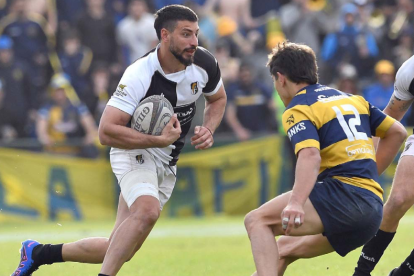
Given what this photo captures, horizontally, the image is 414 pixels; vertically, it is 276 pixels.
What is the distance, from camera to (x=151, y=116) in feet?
19.6

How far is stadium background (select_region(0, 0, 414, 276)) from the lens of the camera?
13586 mm

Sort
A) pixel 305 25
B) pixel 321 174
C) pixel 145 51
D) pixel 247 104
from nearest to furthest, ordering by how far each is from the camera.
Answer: pixel 321 174 < pixel 247 104 < pixel 145 51 < pixel 305 25

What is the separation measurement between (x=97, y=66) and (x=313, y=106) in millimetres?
10214

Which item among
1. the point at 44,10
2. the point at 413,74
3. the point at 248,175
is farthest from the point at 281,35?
the point at 413,74

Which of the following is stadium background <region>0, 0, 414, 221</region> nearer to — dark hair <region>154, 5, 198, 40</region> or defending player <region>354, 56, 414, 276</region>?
defending player <region>354, 56, 414, 276</region>

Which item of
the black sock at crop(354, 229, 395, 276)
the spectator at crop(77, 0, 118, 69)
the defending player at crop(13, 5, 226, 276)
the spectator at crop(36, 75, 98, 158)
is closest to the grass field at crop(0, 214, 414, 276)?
the black sock at crop(354, 229, 395, 276)

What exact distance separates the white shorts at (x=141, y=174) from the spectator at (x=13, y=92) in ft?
27.9

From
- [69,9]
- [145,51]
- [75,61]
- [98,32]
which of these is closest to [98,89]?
[75,61]

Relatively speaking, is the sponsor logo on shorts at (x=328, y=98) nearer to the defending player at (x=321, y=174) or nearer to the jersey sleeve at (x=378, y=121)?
the defending player at (x=321, y=174)

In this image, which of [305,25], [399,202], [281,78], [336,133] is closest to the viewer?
[336,133]

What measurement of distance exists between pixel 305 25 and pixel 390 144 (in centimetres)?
975

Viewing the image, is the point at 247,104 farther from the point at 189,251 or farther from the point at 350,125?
the point at 350,125

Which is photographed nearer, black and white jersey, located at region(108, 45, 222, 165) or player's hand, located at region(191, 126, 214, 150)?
black and white jersey, located at region(108, 45, 222, 165)

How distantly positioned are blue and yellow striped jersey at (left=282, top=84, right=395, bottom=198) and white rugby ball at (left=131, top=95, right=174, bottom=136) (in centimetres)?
110
